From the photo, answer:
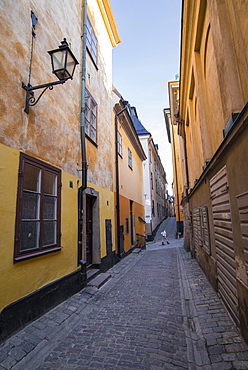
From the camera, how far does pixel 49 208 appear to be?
Result: 14.8 feet

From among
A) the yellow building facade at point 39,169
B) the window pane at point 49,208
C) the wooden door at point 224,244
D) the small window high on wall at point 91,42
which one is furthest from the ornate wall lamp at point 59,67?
the small window high on wall at point 91,42

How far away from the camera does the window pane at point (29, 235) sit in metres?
3.63

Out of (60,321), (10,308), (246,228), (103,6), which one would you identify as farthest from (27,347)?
(103,6)

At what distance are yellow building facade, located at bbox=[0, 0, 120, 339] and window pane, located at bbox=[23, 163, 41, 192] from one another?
0.02 m

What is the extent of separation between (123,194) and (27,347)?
8718mm

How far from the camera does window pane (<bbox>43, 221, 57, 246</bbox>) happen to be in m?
4.29

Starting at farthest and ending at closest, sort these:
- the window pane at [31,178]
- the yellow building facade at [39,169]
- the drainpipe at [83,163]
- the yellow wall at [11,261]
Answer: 1. the drainpipe at [83,163]
2. the window pane at [31,178]
3. the yellow building facade at [39,169]
4. the yellow wall at [11,261]

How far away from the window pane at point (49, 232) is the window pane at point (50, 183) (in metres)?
0.65

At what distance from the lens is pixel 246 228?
2.72 meters

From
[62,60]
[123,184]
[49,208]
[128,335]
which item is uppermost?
[62,60]

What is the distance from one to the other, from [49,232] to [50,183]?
1.02m

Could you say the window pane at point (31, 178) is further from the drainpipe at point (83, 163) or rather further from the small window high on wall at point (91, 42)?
the small window high on wall at point (91, 42)

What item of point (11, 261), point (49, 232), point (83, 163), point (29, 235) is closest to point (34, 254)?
point (29, 235)

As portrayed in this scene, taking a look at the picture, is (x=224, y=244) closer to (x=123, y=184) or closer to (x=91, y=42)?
(x=123, y=184)
